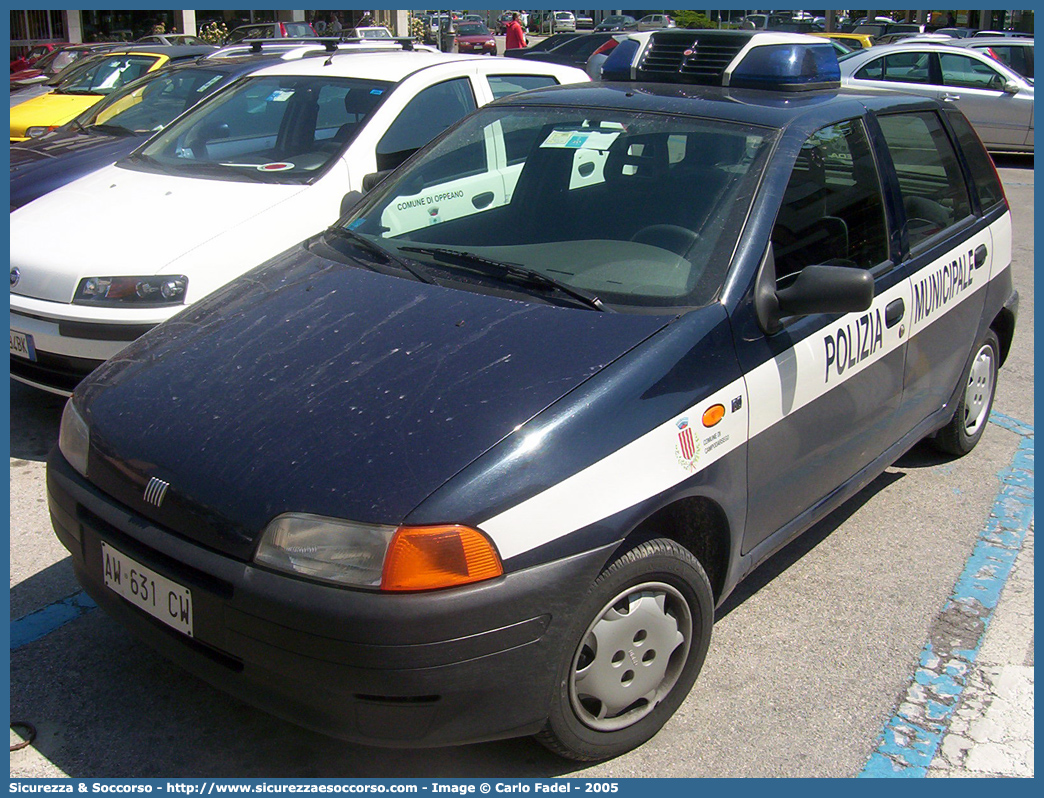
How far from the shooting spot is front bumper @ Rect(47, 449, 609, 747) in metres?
2.27

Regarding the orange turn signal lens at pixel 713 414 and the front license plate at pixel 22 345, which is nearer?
the orange turn signal lens at pixel 713 414

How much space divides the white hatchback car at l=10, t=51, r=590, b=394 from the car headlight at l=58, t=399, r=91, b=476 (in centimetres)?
158

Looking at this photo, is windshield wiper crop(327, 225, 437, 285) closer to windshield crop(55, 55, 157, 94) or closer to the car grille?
the car grille

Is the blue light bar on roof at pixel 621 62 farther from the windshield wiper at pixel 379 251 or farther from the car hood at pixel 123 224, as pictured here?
the car hood at pixel 123 224

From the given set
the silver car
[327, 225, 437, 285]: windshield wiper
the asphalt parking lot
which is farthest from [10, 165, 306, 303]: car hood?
the silver car

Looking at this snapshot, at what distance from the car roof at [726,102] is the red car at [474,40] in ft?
111

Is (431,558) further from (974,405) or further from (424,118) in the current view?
(424,118)

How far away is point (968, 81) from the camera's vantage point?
1461 centimetres

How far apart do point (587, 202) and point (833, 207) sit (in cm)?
85

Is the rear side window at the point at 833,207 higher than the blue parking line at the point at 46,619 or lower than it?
higher

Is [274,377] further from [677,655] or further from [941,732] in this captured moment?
[941,732]

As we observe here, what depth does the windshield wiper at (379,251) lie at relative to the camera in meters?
3.25

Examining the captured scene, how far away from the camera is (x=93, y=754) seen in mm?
2756

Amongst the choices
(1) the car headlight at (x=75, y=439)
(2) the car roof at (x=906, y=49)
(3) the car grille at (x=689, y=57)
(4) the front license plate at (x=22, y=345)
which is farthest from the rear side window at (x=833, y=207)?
(2) the car roof at (x=906, y=49)
